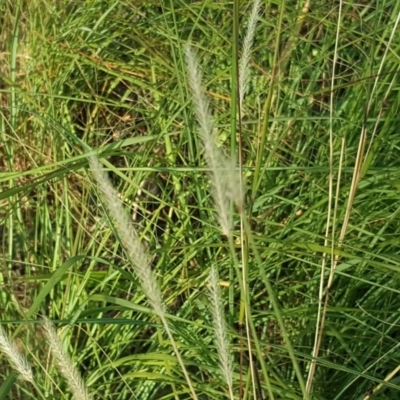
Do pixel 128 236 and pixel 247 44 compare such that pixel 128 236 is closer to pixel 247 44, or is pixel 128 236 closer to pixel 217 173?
pixel 217 173

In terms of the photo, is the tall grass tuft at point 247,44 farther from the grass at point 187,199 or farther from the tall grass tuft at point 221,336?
the grass at point 187,199

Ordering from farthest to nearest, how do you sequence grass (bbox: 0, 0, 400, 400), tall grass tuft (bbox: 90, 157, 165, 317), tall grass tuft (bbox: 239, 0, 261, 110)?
grass (bbox: 0, 0, 400, 400) → tall grass tuft (bbox: 239, 0, 261, 110) → tall grass tuft (bbox: 90, 157, 165, 317)

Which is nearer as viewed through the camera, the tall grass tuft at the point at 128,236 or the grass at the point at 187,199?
the tall grass tuft at the point at 128,236

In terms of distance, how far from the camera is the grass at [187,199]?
47.4 inches

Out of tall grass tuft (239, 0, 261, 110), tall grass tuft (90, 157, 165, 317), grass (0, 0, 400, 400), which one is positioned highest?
tall grass tuft (239, 0, 261, 110)

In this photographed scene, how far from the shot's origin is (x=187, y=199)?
1.47 meters

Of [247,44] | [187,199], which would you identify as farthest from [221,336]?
[187,199]

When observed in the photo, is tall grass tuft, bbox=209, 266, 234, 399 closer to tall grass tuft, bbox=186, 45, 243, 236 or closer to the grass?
tall grass tuft, bbox=186, 45, 243, 236

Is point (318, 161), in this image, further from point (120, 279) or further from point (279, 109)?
point (120, 279)

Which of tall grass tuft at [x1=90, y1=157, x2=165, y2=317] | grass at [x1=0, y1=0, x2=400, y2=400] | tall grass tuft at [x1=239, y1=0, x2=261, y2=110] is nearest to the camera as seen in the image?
tall grass tuft at [x1=90, y1=157, x2=165, y2=317]

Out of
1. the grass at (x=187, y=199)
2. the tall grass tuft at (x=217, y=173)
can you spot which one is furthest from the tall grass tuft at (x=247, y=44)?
the grass at (x=187, y=199)

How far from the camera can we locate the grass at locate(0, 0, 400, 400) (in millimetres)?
1204

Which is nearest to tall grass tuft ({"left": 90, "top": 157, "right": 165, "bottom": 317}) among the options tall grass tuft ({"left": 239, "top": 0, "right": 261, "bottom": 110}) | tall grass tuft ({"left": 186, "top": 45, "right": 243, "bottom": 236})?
tall grass tuft ({"left": 186, "top": 45, "right": 243, "bottom": 236})

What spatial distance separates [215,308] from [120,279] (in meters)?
0.80
